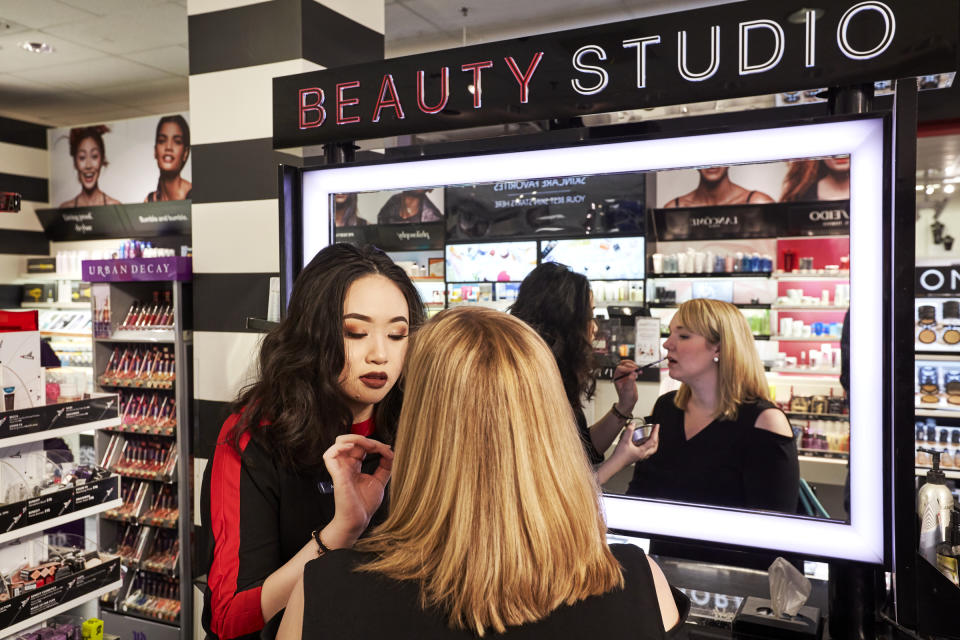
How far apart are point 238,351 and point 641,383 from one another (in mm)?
2234

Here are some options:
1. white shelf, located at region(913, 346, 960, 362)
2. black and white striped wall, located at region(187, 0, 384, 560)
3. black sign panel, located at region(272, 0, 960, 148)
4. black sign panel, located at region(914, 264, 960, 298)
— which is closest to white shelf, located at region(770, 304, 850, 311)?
black sign panel, located at region(272, 0, 960, 148)

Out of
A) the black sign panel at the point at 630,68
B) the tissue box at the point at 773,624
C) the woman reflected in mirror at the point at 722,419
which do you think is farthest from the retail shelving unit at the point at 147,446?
the tissue box at the point at 773,624

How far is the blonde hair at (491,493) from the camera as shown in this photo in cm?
91

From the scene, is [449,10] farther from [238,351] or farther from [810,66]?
[810,66]

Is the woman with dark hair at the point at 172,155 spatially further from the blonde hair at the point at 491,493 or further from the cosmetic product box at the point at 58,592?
the blonde hair at the point at 491,493

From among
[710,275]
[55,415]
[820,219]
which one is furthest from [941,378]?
[55,415]

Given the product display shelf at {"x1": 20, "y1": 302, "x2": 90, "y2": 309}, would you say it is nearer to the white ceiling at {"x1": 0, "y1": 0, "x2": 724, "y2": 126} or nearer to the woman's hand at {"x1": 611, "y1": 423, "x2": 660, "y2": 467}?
the white ceiling at {"x1": 0, "y1": 0, "x2": 724, "y2": 126}

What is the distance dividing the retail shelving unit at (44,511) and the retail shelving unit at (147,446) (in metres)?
1.29

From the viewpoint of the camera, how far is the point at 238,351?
10.7ft

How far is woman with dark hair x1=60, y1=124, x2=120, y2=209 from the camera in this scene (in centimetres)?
779

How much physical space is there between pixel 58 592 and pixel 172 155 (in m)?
5.69

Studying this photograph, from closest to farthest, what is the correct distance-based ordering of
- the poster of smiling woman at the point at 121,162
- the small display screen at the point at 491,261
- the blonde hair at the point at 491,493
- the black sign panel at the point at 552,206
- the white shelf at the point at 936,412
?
the blonde hair at the point at 491,493 → the black sign panel at the point at 552,206 → the small display screen at the point at 491,261 → the white shelf at the point at 936,412 → the poster of smiling woman at the point at 121,162

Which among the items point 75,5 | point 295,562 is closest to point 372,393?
point 295,562

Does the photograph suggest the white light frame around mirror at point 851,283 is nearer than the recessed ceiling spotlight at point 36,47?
Yes
